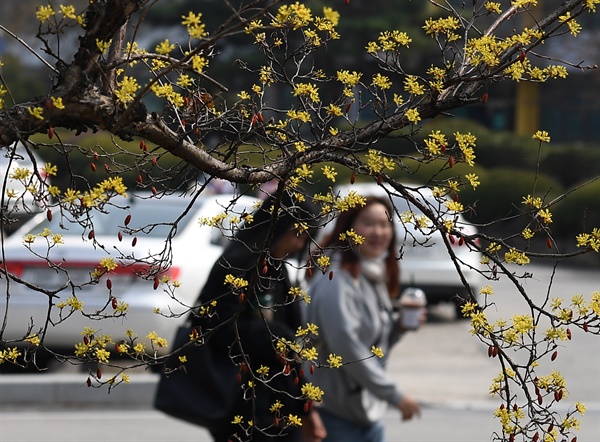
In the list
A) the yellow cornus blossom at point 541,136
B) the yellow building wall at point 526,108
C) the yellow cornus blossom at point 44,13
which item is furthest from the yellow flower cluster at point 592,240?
the yellow building wall at point 526,108

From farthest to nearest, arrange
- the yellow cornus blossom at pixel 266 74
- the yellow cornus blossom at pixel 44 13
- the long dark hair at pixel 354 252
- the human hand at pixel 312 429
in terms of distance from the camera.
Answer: the long dark hair at pixel 354 252, the human hand at pixel 312 429, the yellow cornus blossom at pixel 266 74, the yellow cornus blossom at pixel 44 13

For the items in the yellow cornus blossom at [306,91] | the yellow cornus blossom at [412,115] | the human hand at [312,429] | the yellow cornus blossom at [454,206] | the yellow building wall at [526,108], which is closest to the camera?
the yellow cornus blossom at [412,115]

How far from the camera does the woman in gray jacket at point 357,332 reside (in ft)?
16.7

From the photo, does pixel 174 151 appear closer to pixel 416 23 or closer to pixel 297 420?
pixel 297 420

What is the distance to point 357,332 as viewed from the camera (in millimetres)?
5277

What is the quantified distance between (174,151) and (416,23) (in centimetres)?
3221

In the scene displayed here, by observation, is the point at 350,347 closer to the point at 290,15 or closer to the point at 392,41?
the point at 392,41

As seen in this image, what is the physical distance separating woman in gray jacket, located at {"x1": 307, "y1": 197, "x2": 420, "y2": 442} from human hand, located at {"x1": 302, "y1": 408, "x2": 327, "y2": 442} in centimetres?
23

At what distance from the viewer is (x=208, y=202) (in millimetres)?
9969

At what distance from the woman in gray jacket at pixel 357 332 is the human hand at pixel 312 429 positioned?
0.23 meters

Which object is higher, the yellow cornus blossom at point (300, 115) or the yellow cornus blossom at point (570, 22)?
the yellow cornus blossom at point (570, 22)

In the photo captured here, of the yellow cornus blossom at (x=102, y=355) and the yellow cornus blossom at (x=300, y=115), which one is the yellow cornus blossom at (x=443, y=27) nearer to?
the yellow cornus blossom at (x=300, y=115)

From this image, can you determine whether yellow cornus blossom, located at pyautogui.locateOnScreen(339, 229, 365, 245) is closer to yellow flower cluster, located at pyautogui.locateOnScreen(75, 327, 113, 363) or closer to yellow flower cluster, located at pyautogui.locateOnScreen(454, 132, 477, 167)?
yellow flower cluster, located at pyautogui.locateOnScreen(454, 132, 477, 167)

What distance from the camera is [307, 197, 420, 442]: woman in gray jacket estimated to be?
16.7 feet
